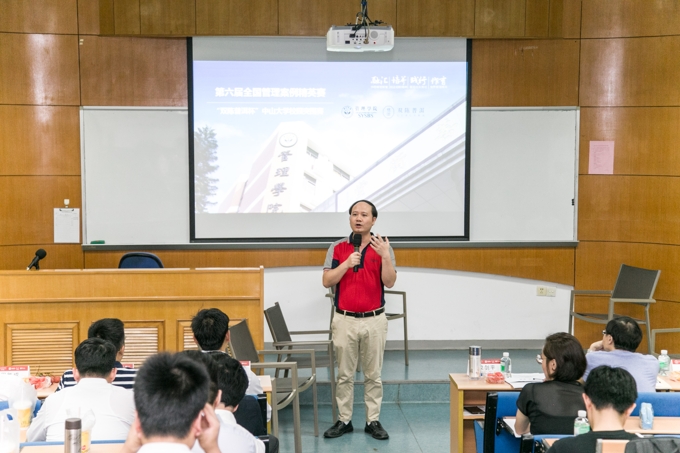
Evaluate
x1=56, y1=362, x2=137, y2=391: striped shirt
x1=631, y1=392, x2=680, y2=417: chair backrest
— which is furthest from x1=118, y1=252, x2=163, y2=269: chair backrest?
x1=631, y1=392, x2=680, y2=417: chair backrest

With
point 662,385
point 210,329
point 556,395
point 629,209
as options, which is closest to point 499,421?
point 556,395

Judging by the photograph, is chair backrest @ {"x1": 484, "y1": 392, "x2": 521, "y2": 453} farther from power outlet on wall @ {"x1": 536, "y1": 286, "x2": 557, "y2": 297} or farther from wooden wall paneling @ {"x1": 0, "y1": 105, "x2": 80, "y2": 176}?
wooden wall paneling @ {"x1": 0, "y1": 105, "x2": 80, "y2": 176}

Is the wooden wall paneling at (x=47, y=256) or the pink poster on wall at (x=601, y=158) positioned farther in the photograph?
the pink poster on wall at (x=601, y=158)

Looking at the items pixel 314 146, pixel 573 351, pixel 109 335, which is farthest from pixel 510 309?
pixel 109 335

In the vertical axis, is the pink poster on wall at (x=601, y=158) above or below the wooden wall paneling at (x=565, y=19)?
below

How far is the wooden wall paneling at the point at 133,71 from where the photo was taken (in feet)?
21.2

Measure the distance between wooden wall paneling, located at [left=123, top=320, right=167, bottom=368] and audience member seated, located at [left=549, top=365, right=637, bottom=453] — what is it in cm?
327

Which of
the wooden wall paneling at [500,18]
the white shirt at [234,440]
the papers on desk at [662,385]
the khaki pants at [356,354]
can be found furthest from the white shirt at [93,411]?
the wooden wall paneling at [500,18]

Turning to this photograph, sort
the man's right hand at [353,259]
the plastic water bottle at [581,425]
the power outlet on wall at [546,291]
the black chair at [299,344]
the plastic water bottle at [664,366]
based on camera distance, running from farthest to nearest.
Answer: the power outlet on wall at [546,291]
the black chair at [299,344]
the man's right hand at [353,259]
the plastic water bottle at [664,366]
the plastic water bottle at [581,425]

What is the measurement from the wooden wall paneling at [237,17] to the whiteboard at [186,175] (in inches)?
33.7

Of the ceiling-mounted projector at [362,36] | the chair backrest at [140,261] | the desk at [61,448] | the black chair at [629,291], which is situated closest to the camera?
the desk at [61,448]

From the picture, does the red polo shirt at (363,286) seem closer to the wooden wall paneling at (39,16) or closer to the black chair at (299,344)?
the black chair at (299,344)

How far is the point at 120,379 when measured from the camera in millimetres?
3236

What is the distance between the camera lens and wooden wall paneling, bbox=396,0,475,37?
6.59 metres
